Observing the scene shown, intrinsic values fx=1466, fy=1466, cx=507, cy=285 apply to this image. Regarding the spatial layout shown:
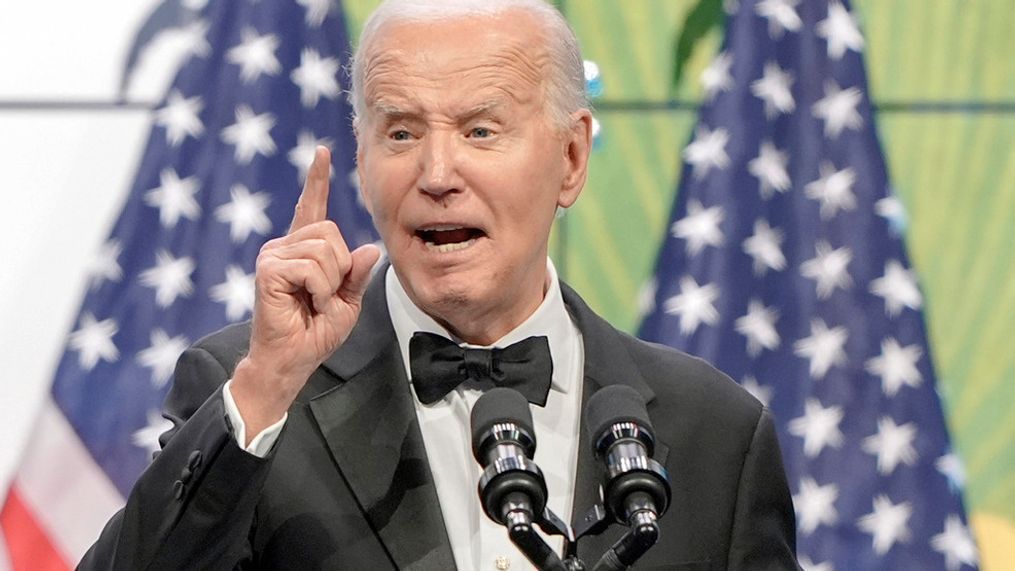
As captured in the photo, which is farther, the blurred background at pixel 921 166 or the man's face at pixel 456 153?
the blurred background at pixel 921 166

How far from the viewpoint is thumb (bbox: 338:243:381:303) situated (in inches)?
66.3

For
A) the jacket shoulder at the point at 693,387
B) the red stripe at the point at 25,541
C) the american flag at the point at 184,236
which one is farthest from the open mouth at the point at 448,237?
the red stripe at the point at 25,541

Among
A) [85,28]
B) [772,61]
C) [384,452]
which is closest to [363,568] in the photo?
[384,452]

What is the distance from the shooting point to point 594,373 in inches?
82.2

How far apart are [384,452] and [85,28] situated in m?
1.77

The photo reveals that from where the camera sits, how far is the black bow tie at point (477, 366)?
200 cm

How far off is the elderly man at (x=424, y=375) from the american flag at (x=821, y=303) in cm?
132

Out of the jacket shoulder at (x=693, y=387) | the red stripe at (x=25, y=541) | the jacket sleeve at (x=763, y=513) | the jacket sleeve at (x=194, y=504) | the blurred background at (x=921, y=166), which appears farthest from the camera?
the blurred background at (x=921, y=166)

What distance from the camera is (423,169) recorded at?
186cm

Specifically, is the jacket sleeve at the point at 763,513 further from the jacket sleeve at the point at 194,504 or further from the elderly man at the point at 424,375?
the jacket sleeve at the point at 194,504

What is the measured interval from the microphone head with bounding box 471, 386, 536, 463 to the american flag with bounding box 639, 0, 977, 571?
1993 millimetres

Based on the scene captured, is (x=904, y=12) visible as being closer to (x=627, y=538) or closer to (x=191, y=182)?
(x=191, y=182)

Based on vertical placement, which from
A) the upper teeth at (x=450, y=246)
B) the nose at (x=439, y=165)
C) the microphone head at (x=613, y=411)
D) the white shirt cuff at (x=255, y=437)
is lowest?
the microphone head at (x=613, y=411)

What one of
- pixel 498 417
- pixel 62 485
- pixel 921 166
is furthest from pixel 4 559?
pixel 921 166
